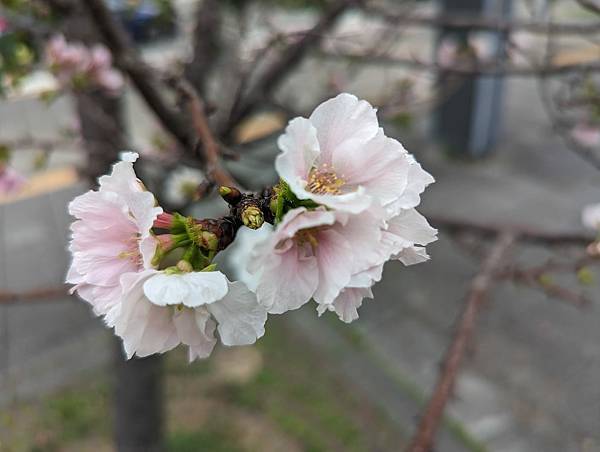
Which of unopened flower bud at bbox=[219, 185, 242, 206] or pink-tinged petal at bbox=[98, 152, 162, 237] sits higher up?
pink-tinged petal at bbox=[98, 152, 162, 237]

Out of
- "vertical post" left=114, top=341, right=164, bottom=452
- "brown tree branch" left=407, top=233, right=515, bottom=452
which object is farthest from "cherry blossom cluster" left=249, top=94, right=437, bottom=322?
"vertical post" left=114, top=341, right=164, bottom=452

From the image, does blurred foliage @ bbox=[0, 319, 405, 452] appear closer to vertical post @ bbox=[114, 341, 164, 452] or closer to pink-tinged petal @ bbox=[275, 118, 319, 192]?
vertical post @ bbox=[114, 341, 164, 452]

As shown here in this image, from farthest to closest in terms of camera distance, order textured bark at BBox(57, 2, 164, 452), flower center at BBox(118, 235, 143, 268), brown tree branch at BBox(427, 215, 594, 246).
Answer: textured bark at BBox(57, 2, 164, 452), brown tree branch at BBox(427, 215, 594, 246), flower center at BBox(118, 235, 143, 268)

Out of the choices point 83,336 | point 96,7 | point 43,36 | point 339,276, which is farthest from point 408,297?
point 339,276

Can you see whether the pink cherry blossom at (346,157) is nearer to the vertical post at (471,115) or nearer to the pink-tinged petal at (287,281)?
the pink-tinged petal at (287,281)

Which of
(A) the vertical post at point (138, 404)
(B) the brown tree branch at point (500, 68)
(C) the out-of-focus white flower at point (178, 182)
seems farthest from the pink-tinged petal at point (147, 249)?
(A) the vertical post at point (138, 404)

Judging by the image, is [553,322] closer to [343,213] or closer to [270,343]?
[270,343]
